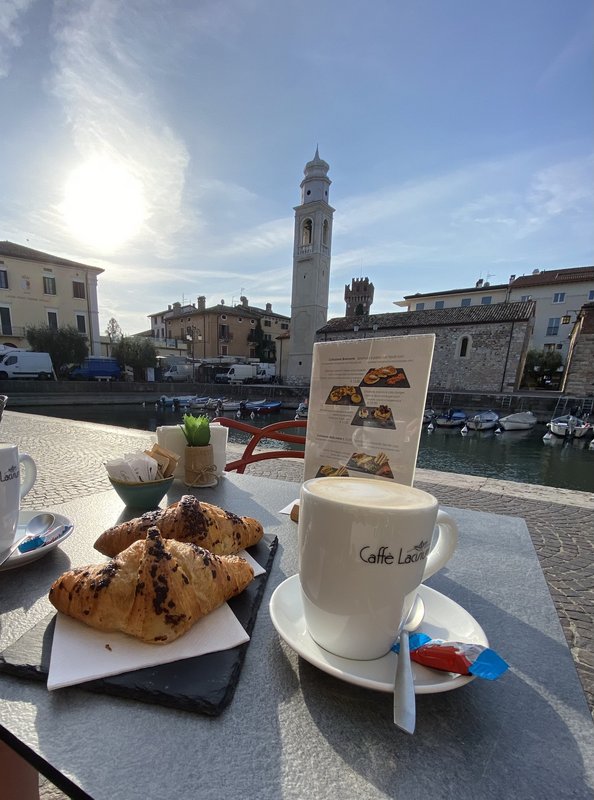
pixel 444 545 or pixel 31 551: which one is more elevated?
pixel 444 545

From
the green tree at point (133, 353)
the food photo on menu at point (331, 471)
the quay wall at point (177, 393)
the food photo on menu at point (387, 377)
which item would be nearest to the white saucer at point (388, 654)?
the food photo on menu at point (331, 471)

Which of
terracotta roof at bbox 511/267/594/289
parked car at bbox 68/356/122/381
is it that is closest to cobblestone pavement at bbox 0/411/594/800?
parked car at bbox 68/356/122/381

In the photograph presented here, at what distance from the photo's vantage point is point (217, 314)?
39812 millimetres

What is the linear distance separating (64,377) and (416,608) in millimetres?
30350

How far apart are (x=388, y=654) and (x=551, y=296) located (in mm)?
45650

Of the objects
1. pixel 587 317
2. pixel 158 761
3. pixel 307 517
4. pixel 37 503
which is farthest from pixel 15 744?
pixel 587 317

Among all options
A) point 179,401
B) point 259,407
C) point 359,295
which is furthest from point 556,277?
point 179,401

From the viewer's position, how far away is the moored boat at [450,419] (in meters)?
21.2

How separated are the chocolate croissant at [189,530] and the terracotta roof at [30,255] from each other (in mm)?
32332

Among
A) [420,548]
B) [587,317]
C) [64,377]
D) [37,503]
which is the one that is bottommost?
[64,377]

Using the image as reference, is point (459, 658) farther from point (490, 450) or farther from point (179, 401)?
point (179, 401)

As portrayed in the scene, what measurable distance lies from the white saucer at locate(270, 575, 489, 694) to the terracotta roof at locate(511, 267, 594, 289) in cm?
4501

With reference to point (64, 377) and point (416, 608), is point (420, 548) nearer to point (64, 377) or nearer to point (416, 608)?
point (416, 608)

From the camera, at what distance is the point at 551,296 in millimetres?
35438
